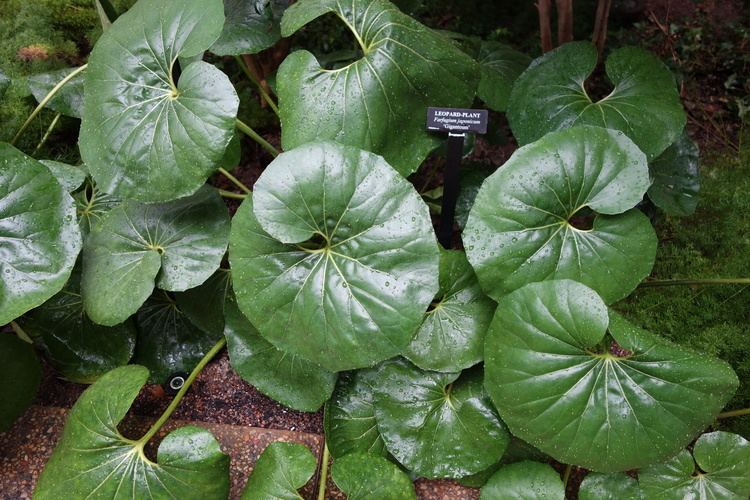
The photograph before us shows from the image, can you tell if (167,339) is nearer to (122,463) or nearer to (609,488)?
(122,463)

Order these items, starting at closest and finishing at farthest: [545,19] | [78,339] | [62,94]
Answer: [78,339], [62,94], [545,19]

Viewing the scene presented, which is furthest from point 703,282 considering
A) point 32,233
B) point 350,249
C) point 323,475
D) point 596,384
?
point 32,233

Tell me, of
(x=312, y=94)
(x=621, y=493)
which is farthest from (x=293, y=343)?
(x=621, y=493)

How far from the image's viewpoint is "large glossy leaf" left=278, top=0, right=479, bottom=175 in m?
1.70

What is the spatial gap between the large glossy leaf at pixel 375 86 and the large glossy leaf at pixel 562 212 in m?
0.31

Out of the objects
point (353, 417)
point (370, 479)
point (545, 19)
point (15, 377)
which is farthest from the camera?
point (545, 19)

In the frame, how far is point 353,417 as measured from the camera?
1.81 m

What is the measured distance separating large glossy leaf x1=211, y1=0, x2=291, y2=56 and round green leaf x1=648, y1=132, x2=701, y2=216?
142 cm

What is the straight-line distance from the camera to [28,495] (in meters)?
1.84

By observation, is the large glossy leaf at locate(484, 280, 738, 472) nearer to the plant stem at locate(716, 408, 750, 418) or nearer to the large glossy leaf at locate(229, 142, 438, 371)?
the large glossy leaf at locate(229, 142, 438, 371)

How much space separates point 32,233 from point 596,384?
1.60 metres

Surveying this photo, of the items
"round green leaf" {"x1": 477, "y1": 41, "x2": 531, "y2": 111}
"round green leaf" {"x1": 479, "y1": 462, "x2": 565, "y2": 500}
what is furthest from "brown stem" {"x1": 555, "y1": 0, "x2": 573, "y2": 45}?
"round green leaf" {"x1": 479, "y1": 462, "x2": 565, "y2": 500}

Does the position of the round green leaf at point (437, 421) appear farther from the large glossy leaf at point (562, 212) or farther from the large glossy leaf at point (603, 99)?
the large glossy leaf at point (603, 99)

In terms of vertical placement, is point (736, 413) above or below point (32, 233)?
below
